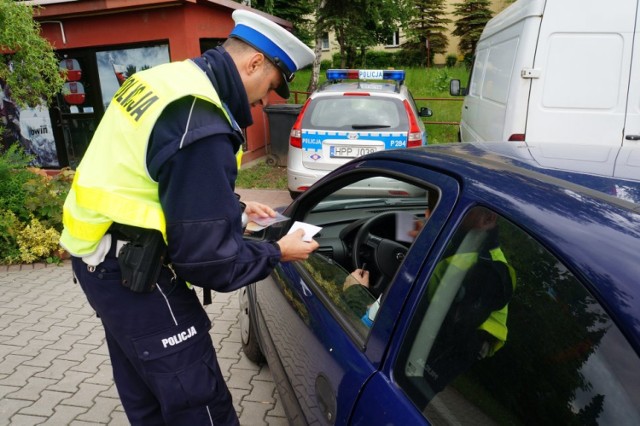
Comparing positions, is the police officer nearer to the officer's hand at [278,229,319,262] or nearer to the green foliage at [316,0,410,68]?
the officer's hand at [278,229,319,262]

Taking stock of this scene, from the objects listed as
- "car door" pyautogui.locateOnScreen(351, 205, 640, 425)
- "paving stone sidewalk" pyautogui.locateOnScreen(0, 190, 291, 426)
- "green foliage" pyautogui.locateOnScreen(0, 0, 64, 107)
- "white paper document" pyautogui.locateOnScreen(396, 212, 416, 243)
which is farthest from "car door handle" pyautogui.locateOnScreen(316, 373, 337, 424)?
"green foliage" pyautogui.locateOnScreen(0, 0, 64, 107)

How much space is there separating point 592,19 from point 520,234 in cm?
398

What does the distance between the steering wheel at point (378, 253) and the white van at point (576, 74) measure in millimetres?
2601

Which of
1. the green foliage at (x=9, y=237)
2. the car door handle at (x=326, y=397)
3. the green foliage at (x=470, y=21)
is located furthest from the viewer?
the green foliage at (x=470, y=21)

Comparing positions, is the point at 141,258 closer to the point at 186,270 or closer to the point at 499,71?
the point at 186,270

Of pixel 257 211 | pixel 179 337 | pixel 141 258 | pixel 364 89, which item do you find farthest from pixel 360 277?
pixel 364 89

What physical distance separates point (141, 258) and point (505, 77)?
4563mm

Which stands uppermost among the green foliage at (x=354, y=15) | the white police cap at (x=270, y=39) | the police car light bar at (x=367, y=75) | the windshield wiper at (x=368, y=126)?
the green foliage at (x=354, y=15)

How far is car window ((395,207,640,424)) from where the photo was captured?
894 millimetres

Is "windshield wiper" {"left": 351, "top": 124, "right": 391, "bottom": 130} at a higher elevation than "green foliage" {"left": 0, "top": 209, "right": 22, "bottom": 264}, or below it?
higher

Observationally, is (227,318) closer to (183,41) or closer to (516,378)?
(516,378)

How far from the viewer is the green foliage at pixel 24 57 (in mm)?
4965

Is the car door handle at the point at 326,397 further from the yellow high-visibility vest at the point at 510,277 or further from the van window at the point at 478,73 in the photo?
the van window at the point at 478,73

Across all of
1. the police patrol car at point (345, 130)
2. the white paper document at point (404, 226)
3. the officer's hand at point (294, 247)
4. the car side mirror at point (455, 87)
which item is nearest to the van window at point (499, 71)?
the police patrol car at point (345, 130)
